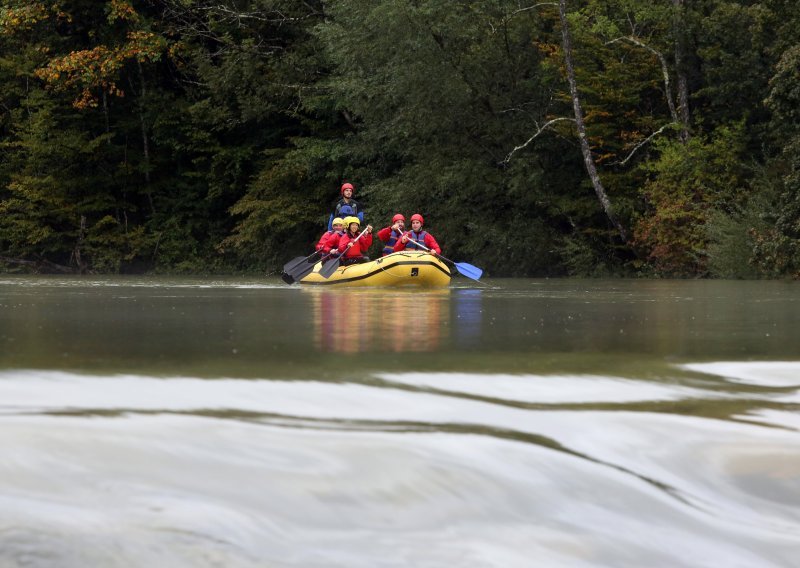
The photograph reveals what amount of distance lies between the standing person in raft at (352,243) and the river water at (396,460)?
18611mm

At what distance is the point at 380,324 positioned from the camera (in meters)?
10.8

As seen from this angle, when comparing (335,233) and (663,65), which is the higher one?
(663,65)

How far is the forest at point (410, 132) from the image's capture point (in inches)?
1225

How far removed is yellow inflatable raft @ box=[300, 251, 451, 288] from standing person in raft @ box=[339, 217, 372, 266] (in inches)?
82.4

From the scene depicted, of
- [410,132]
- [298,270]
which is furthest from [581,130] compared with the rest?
[298,270]

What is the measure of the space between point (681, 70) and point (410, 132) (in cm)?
732

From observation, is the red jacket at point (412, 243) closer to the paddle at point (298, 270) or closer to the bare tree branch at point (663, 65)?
the paddle at point (298, 270)

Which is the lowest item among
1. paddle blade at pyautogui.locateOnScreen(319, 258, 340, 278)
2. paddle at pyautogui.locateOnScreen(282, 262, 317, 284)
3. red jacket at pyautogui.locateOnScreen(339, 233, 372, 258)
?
paddle at pyautogui.locateOnScreen(282, 262, 317, 284)

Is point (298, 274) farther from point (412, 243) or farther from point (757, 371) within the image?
point (757, 371)

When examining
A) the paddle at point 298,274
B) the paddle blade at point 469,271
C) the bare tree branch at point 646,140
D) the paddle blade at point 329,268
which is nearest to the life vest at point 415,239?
the paddle blade at point 469,271

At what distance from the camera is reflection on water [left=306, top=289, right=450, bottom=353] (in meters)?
8.44

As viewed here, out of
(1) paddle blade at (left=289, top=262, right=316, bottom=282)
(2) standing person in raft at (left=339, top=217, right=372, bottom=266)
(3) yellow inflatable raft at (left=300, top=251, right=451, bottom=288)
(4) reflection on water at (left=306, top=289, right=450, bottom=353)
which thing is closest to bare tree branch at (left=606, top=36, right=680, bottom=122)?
(2) standing person in raft at (left=339, top=217, right=372, bottom=266)

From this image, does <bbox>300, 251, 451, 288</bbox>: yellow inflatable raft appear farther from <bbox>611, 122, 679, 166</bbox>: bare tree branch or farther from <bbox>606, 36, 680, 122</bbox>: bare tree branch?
<bbox>606, 36, 680, 122</bbox>: bare tree branch

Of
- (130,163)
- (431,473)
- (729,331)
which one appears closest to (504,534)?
(431,473)
